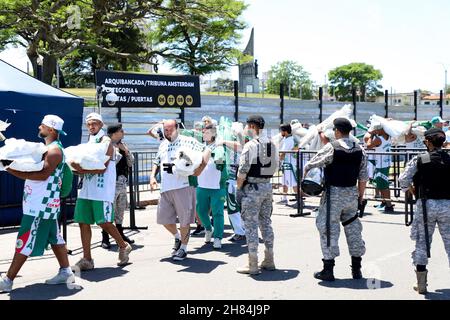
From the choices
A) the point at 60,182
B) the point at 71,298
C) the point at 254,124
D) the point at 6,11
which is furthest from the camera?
the point at 6,11

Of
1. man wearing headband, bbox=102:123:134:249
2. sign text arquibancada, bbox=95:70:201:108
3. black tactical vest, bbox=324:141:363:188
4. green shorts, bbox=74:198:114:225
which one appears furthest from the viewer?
sign text arquibancada, bbox=95:70:201:108

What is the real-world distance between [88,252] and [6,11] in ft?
74.4

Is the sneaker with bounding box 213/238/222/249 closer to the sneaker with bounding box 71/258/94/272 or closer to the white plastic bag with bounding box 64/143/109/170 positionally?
the sneaker with bounding box 71/258/94/272

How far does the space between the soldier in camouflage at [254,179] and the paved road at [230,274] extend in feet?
1.51

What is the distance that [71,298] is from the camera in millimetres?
5996

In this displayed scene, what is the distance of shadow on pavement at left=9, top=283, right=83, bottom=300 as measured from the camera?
6.05m

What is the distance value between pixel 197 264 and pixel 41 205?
2.31m

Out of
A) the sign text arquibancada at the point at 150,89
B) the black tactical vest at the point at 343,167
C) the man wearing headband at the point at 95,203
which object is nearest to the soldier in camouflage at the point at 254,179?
the black tactical vest at the point at 343,167

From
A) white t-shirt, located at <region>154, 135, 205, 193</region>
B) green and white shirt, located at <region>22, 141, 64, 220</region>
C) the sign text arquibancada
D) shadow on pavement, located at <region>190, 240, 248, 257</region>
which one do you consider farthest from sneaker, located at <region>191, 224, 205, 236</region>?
the sign text arquibancada

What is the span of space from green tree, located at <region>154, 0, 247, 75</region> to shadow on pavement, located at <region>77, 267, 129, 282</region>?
85.1 ft

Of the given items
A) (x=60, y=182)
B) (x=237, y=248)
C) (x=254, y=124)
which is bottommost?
(x=237, y=248)

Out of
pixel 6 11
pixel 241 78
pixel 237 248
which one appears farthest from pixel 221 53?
pixel 237 248

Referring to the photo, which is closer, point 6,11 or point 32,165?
point 32,165

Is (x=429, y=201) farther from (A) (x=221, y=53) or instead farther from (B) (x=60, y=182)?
(A) (x=221, y=53)
